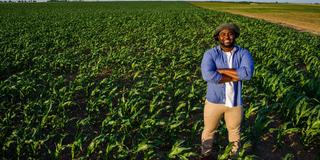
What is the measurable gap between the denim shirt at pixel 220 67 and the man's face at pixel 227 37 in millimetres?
129

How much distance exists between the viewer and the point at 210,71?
4449mm

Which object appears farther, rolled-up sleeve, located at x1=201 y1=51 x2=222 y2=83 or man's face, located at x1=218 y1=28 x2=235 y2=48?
rolled-up sleeve, located at x1=201 y1=51 x2=222 y2=83

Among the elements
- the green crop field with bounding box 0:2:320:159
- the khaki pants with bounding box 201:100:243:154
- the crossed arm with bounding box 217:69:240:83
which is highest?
the crossed arm with bounding box 217:69:240:83

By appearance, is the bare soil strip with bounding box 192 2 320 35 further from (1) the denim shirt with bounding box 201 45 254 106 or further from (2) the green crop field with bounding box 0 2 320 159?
(1) the denim shirt with bounding box 201 45 254 106

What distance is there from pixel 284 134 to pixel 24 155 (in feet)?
14.1

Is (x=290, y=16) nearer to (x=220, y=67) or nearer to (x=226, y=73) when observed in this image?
(x=220, y=67)

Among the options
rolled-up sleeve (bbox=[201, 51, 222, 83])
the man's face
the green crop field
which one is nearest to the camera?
the man's face

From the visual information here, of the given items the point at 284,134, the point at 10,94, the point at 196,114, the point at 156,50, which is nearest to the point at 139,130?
the point at 196,114

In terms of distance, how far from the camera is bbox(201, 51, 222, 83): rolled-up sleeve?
439 cm

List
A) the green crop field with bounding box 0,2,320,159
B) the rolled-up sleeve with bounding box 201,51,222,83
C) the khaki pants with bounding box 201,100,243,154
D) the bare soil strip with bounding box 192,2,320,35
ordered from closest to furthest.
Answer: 1. the rolled-up sleeve with bounding box 201,51,222,83
2. the khaki pants with bounding box 201,100,243,154
3. the green crop field with bounding box 0,2,320,159
4. the bare soil strip with bounding box 192,2,320,35

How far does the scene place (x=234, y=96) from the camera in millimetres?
4523

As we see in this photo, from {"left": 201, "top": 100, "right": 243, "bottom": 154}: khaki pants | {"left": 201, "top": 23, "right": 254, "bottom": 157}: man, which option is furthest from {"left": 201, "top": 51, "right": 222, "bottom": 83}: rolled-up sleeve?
{"left": 201, "top": 100, "right": 243, "bottom": 154}: khaki pants

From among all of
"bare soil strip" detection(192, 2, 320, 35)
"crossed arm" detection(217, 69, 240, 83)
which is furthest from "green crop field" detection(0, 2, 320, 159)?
"bare soil strip" detection(192, 2, 320, 35)

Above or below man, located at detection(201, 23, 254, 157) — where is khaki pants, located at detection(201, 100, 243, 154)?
below
